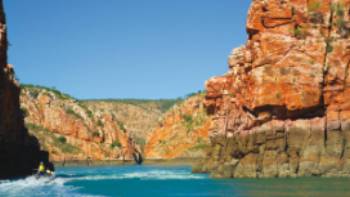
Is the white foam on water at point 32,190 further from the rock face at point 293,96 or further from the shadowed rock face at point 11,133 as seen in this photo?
the rock face at point 293,96

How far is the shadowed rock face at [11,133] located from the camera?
290ft

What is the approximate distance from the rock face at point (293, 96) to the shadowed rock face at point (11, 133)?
2886 cm

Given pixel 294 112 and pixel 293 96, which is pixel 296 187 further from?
pixel 293 96

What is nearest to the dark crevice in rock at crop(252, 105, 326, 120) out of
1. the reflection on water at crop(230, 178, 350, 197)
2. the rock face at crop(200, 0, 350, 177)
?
the rock face at crop(200, 0, 350, 177)

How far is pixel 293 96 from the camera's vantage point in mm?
77500

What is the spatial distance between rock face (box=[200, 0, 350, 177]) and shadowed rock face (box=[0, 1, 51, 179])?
28.9 m

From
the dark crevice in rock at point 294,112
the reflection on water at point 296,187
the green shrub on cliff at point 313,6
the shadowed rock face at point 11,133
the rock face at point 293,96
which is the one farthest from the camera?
the shadowed rock face at point 11,133

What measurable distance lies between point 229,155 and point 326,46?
60.0 feet

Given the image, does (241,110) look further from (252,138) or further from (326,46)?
(326,46)

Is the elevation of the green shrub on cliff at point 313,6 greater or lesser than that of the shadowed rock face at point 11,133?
greater

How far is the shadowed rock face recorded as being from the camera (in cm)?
8831

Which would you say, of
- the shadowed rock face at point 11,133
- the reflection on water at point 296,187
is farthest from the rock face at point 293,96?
the shadowed rock face at point 11,133

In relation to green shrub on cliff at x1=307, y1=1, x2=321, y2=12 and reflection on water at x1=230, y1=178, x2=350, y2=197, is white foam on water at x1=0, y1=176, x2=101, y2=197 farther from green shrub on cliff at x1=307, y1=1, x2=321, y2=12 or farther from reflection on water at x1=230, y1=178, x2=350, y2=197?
green shrub on cliff at x1=307, y1=1, x2=321, y2=12

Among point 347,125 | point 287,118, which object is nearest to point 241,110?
point 287,118
